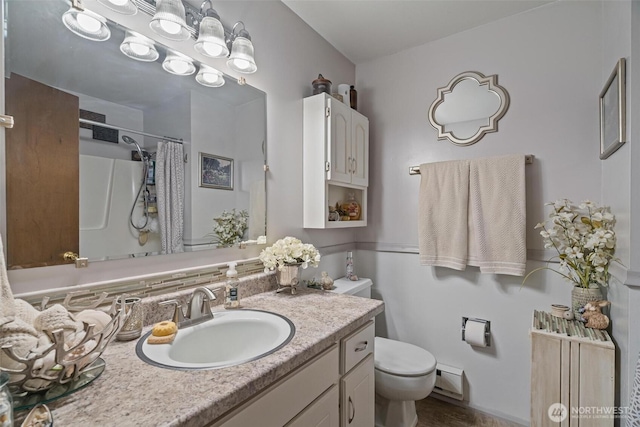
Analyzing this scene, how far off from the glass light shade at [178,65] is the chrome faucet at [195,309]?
87cm

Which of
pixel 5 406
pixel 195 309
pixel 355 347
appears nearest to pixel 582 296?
pixel 355 347

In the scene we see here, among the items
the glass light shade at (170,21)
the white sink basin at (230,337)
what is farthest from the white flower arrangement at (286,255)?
the glass light shade at (170,21)

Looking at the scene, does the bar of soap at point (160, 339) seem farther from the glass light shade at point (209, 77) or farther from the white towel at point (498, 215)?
the white towel at point (498, 215)

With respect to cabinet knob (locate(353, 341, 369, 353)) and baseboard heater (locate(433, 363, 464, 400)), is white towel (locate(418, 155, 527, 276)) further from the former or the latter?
cabinet knob (locate(353, 341, 369, 353))

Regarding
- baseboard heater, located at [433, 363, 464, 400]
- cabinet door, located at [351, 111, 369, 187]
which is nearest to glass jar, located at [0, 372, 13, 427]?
Result: cabinet door, located at [351, 111, 369, 187]

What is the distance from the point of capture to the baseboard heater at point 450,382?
1.88 meters

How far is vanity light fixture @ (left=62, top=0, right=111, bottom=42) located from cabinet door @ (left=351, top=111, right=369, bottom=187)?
4.54 ft

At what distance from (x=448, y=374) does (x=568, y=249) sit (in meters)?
1.07

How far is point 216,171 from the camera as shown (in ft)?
4.37

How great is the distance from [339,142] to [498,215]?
1.05m

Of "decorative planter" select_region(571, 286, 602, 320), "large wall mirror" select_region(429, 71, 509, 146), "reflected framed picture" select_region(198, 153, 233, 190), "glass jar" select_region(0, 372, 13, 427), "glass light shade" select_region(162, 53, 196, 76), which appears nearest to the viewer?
"glass jar" select_region(0, 372, 13, 427)

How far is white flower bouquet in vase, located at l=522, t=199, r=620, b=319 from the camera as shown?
1312 millimetres

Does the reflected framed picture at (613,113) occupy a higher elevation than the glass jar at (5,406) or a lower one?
higher

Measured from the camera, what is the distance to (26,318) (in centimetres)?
70
